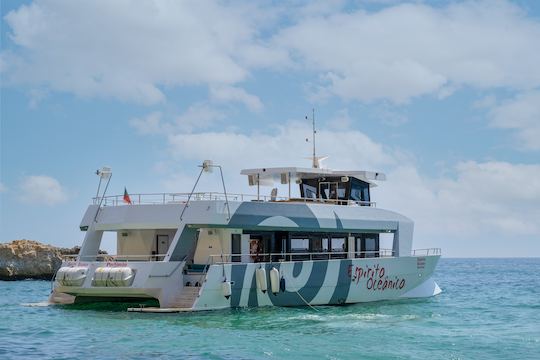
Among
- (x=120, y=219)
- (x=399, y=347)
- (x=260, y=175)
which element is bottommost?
(x=399, y=347)

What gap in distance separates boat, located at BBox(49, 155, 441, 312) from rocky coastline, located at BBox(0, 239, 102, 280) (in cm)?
3007

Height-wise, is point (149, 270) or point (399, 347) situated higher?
point (149, 270)

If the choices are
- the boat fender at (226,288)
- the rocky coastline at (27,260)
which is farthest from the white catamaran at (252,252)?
the rocky coastline at (27,260)

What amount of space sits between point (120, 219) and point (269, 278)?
5.07m

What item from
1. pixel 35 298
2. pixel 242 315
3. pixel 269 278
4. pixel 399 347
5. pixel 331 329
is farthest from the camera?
pixel 35 298

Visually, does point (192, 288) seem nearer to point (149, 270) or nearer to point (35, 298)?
point (149, 270)

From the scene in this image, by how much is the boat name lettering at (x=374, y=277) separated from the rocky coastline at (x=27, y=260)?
31681mm

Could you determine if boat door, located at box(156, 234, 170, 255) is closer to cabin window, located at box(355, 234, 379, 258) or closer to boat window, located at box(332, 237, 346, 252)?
boat window, located at box(332, 237, 346, 252)

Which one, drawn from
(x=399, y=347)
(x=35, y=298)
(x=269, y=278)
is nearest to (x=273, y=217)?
(x=269, y=278)

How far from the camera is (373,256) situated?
1154 inches

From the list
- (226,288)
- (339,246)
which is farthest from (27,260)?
(226,288)

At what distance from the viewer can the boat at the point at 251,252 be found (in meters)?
22.2

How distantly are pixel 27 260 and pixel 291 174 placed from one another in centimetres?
3242

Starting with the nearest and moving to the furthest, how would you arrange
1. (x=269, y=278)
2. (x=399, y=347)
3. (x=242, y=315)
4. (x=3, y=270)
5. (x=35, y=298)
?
(x=399, y=347), (x=242, y=315), (x=269, y=278), (x=35, y=298), (x=3, y=270)
